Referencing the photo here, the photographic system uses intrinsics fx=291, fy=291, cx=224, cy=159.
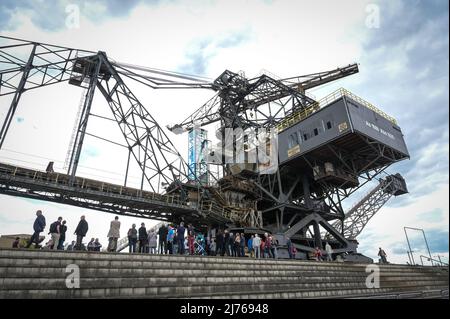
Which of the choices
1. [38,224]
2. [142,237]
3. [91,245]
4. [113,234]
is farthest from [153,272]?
[91,245]

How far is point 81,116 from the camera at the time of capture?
74.0 ft

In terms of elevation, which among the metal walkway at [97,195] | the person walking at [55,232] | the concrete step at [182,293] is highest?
the metal walkway at [97,195]

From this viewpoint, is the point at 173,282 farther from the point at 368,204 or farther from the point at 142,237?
the point at 368,204

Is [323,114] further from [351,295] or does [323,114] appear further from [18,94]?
[18,94]

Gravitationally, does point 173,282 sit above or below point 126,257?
below

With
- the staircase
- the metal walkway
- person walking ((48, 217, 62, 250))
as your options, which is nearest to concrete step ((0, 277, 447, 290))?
the staircase

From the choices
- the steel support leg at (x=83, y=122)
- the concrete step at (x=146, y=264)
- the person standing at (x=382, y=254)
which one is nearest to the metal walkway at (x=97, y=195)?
the steel support leg at (x=83, y=122)

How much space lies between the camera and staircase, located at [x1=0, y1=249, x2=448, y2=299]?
8477mm

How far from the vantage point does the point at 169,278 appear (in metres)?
10.5

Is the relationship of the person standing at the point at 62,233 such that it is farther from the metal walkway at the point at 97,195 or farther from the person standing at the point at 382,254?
the person standing at the point at 382,254

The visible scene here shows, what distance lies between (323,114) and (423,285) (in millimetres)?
15255

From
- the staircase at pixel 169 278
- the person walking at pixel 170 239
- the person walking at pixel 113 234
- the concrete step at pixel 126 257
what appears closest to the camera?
the staircase at pixel 169 278

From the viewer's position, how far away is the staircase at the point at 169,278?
8.48 metres

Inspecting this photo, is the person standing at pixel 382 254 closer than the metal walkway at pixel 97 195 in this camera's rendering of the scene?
No
